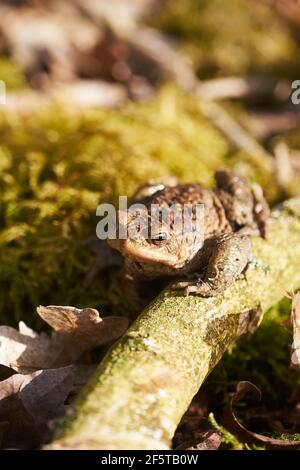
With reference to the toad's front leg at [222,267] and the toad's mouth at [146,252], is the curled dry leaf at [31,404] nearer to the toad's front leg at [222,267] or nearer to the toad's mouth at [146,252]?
the toad's mouth at [146,252]

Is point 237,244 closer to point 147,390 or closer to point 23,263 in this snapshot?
point 147,390

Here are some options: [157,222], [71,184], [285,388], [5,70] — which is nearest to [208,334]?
[157,222]

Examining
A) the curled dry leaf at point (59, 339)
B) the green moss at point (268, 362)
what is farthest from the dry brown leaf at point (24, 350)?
the green moss at point (268, 362)

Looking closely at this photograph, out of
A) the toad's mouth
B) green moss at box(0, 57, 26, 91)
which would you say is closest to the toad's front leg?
the toad's mouth

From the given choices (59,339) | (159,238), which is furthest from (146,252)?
(59,339)

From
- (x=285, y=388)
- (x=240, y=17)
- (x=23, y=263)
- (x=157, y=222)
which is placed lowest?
(x=285, y=388)

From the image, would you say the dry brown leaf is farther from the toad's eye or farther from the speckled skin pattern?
the toad's eye
